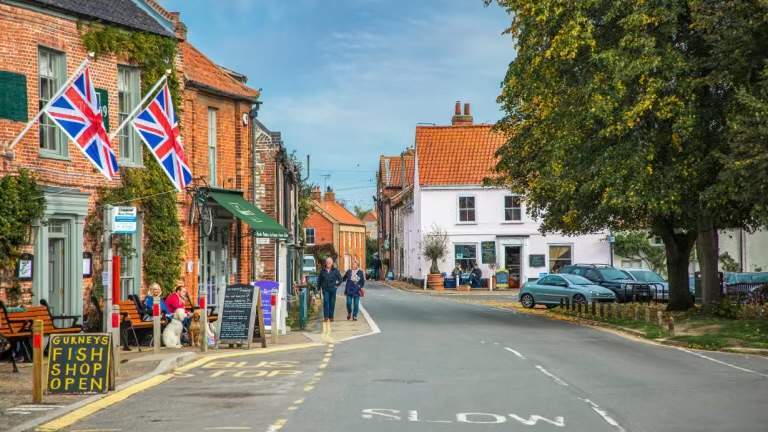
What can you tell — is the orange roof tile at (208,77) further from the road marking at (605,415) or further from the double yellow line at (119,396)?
the road marking at (605,415)

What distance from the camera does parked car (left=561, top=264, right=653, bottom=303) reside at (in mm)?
43812

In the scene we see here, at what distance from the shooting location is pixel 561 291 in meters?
41.9

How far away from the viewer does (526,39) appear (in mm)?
30672

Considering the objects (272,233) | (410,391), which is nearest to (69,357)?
(410,391)

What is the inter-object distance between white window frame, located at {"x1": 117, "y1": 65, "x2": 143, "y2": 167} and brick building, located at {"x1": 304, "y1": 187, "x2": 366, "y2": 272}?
84.2 metres

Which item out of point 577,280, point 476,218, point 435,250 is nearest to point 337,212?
point 476,218

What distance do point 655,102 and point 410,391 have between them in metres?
15.0

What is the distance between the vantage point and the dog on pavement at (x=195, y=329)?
2284cm

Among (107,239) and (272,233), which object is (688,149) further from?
(107,239)

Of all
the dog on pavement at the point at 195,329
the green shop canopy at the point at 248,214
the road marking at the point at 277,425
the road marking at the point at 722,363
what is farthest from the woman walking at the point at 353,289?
the road marking at the point at 277,425

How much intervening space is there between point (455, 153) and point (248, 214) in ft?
140

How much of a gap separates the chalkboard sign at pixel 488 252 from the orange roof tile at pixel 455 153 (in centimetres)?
405

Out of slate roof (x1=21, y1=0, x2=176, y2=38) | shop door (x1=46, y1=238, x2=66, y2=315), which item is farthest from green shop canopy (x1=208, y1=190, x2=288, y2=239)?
shop door (x1=46, y1=238, x2=66, y2=315)

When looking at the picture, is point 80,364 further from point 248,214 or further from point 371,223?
point 371,223
